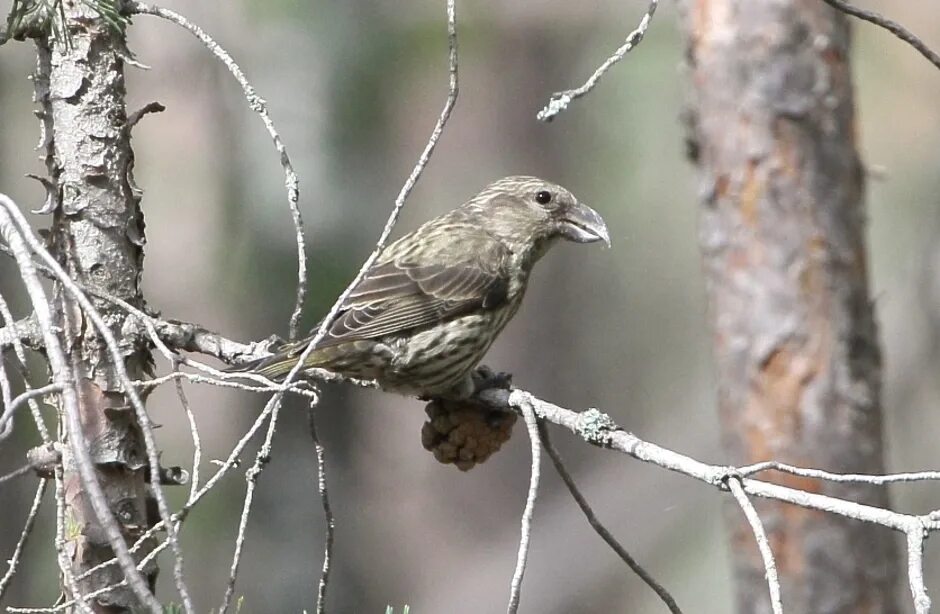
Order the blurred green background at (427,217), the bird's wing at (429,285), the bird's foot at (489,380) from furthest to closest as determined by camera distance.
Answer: the blurred green background at (427,217) → the bird's wing at (429,285) → the bird's foot at (489,380)

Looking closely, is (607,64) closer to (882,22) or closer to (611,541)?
(882,22)

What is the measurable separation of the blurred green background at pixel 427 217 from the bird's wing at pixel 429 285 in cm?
213

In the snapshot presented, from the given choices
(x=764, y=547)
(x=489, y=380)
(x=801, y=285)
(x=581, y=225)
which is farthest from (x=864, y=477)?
(x=801, y=285)

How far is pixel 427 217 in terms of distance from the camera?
1208 cm

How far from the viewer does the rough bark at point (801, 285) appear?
536cm

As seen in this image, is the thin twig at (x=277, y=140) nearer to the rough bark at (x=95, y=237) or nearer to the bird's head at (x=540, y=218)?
the rough bark at (x=95, y=237)

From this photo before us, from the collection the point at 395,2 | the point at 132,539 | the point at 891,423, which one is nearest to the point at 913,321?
the point at 891,423

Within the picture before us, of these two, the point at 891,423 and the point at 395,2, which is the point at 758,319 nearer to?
the point at 395,2

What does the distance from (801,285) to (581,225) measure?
3.86 ft

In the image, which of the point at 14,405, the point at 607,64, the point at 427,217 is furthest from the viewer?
the point at 427,217

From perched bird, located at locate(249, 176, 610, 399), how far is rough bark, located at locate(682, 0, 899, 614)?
1.05 m

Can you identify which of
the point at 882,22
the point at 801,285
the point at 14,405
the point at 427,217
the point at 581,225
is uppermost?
the point at 427,217

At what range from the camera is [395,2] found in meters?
8.81

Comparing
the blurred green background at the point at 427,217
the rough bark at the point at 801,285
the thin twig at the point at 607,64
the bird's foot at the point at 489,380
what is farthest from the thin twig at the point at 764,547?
the blurred green background at the point at 427,217
